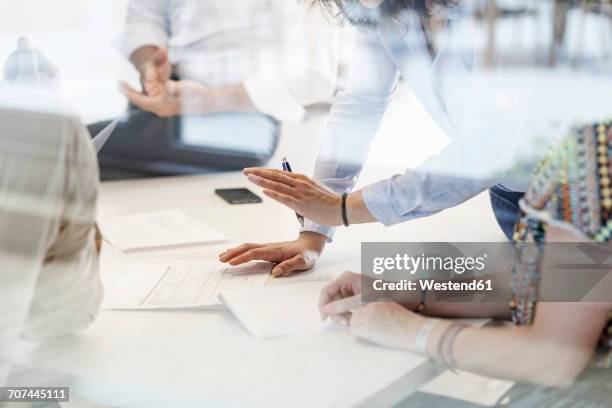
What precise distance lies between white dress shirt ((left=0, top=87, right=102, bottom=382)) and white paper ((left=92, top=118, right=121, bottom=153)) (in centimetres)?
7

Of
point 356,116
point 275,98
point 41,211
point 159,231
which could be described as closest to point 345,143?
point 356,116

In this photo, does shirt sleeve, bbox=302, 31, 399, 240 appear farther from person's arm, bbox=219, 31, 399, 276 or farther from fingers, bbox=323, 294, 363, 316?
fingers, bbox=323, 294, 363, 316

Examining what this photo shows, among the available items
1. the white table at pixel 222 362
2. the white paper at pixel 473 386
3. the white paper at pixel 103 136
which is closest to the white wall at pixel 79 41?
the white paper at pixel 103 136

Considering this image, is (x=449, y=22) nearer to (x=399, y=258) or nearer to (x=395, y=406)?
(x=399, y=258)

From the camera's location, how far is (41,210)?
97 cm

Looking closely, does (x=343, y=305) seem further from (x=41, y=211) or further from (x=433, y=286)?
(x=41, y=211)

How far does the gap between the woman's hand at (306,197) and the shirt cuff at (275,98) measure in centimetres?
24

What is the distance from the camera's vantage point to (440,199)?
127 centimetres

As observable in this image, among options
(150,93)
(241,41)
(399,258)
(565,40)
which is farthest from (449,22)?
(150,93)

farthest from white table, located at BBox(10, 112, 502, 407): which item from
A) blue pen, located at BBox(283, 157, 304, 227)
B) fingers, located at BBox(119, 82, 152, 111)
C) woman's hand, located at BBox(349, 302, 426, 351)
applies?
fingers, located at BBox(119, 82, 152, 111)

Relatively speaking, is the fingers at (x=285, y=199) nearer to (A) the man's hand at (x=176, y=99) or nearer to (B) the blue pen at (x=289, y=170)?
(B) the blue pen at (x=289, y=170)

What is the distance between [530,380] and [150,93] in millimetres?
904

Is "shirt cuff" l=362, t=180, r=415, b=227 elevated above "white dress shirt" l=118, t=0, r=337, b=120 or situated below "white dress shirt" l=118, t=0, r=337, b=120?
below

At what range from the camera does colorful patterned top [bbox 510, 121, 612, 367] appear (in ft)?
3.07
